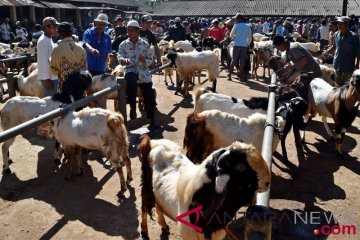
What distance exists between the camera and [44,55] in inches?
260

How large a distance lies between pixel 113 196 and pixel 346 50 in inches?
246

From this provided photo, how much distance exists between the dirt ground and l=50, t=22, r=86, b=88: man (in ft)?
5.06

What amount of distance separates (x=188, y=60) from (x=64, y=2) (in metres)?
22.9

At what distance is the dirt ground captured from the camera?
4098 millimetres

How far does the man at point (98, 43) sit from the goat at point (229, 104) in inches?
92.3

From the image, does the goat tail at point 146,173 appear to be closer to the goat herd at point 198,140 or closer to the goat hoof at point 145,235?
the goat herd at point 198,140

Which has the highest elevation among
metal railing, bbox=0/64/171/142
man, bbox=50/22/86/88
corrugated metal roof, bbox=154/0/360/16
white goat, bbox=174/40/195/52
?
corrugated metal roof, bbox=154/0/360/16

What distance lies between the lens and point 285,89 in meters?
6.61

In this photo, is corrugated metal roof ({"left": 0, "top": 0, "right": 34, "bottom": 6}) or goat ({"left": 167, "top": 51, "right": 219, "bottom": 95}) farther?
corrugated metal roof ({"left": 0, "top": 0, "right": 34, "bottom": 6})

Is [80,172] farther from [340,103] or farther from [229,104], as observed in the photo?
[340,103]

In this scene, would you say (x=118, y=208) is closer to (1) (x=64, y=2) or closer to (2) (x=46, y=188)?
(2) (x=46, y=188)

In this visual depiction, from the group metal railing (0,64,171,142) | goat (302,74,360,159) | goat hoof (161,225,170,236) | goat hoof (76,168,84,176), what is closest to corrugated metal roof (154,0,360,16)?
goat (302,74,360,159)

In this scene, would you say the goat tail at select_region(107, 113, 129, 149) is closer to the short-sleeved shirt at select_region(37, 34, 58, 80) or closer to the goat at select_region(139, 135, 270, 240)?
the goat at select_region(139, 135, 270, 240)

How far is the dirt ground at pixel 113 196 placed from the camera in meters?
4.10
